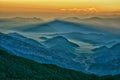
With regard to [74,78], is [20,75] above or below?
above

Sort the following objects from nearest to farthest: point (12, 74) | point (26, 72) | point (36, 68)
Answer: point (12, 74) → point (26, 72) → point (36, 68)

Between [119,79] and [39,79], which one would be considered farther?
[119,79]

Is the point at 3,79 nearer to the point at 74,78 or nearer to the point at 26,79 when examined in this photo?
the point at 26,79

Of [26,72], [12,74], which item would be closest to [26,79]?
[12,74]

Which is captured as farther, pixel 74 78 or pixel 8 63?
pixel 74 78

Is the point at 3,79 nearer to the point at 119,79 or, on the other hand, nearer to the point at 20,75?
the point at 20,75

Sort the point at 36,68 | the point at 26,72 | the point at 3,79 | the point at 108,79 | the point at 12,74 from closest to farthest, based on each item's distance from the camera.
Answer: the point at 3,79 → the point at 12,74 → the point at 26,72 → the point at 36,68 → the point at 108,79

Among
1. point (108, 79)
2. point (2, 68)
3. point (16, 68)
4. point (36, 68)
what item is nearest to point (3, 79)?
point (2, 68)

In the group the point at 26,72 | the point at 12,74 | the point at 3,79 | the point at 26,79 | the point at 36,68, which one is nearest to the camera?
the point at 3,79

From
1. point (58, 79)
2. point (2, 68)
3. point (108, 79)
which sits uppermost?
point (2, 68)
